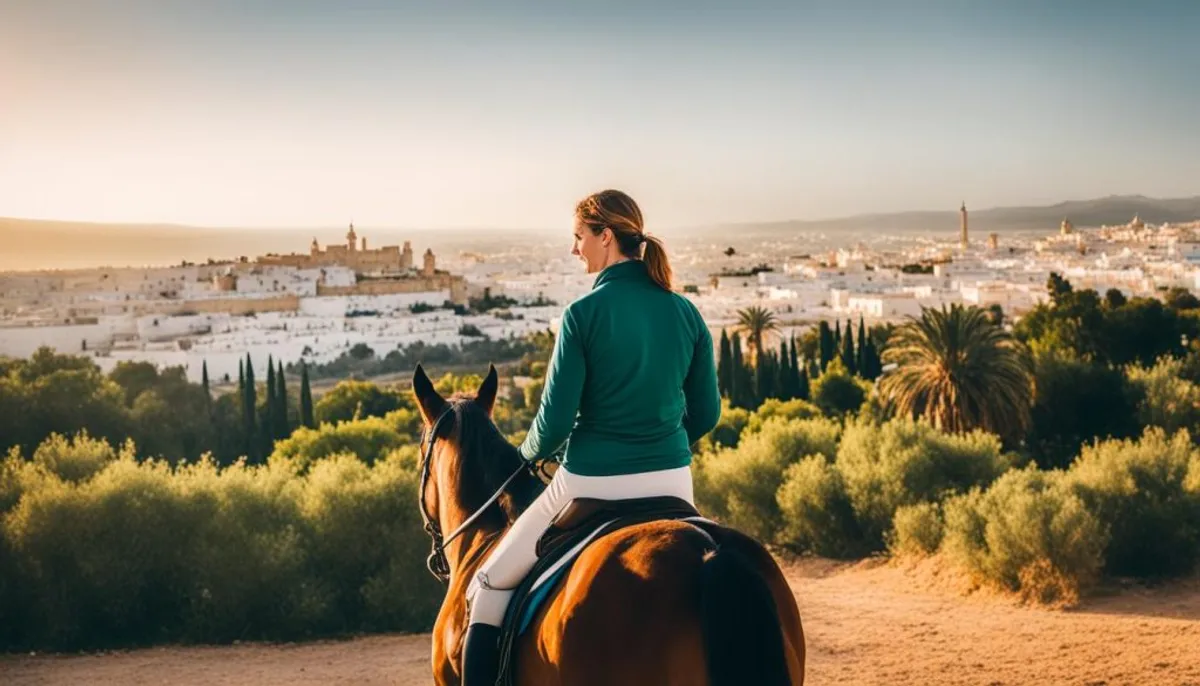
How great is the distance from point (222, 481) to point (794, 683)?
9.07 meters

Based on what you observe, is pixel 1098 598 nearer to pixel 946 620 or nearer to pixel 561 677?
pixel 946 620

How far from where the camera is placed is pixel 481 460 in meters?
3.63

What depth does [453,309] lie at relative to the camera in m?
120

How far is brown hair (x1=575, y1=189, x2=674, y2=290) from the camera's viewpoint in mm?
3092

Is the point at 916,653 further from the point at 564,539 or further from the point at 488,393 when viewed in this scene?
the point at 564,539

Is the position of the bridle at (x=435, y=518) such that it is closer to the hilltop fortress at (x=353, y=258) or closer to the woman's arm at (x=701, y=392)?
the woman's arm at (x=701, y=392)

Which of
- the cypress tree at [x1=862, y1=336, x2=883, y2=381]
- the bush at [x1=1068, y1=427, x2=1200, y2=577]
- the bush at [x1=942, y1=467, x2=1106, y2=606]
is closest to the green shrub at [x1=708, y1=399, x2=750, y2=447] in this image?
the cypress tree at [x1=862, y1=336, x2=883, y2=381]

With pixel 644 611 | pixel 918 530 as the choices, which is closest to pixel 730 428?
pixel 918 530

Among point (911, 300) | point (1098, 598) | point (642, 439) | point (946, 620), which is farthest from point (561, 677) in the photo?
point (911, 300)

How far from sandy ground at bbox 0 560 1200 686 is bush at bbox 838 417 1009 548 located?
210 centimetres

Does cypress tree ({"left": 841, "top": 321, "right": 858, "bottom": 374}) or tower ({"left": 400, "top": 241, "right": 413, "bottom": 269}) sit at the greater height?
tower ({"left": 400, "top": 241, "right": 413, "bottom": 269})

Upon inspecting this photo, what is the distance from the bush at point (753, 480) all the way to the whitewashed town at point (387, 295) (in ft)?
156

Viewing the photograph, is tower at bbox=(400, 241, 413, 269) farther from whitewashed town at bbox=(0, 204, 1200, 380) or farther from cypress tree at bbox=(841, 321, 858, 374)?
cypress tree at bbox=(841, 321, 858, 374)

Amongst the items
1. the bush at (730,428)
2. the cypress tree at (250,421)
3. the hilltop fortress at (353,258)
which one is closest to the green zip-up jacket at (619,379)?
the bush at (730,428)
